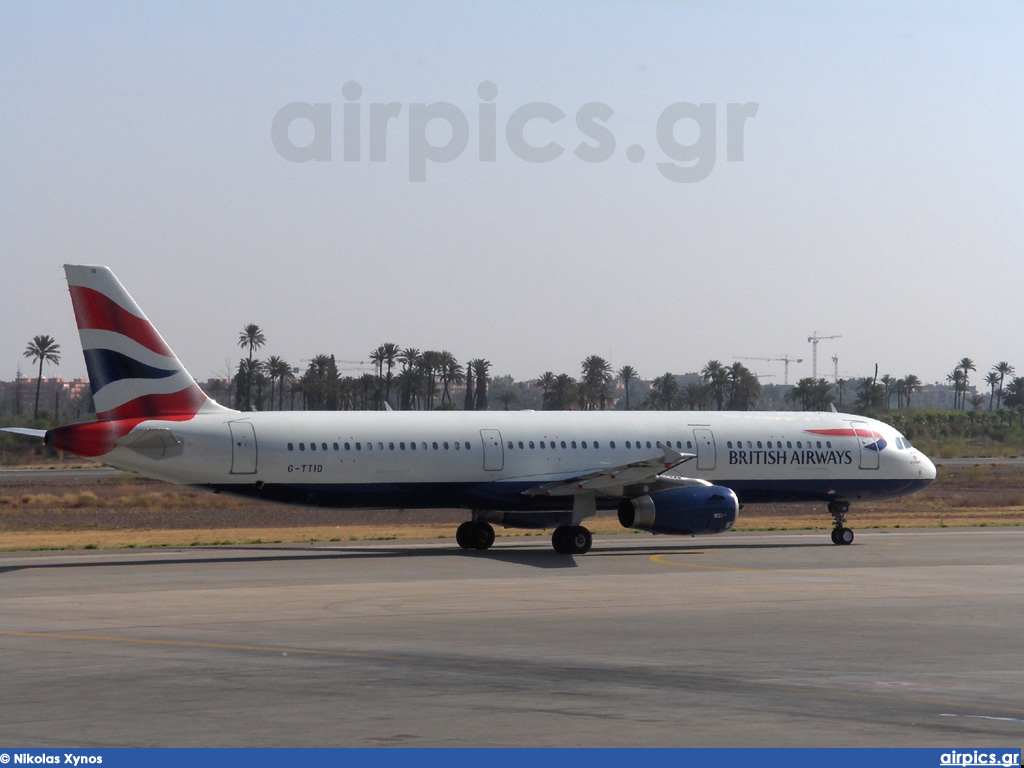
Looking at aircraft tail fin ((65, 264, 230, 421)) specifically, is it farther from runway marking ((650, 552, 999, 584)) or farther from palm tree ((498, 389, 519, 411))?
palm tree ((498, 389, 519, 411))

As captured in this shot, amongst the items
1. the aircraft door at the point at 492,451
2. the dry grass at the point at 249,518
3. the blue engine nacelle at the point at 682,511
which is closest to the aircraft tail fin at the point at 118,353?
the dry grass at the point at 249,518

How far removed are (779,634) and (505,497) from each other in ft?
56.2

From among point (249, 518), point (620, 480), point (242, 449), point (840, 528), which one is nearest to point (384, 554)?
point (242, 449)

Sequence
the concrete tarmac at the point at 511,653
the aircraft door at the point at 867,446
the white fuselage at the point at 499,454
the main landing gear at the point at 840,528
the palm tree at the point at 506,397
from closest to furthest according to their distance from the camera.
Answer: the concrete tarmac at the point at 511,653, the white fuselage at the point at 499,454, the main landing gear at the point at 840,528, the aircraft door at the point at 867,446, the palm tree at the point at 506,397

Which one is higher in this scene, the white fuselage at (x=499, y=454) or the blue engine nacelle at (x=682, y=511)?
the white fuselage at (x=499, y=454)

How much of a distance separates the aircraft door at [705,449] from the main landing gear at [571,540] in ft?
15.5

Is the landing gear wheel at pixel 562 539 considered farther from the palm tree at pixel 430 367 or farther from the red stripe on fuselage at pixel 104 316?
the palm tree at pixel 430 367

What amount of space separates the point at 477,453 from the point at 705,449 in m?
6.72

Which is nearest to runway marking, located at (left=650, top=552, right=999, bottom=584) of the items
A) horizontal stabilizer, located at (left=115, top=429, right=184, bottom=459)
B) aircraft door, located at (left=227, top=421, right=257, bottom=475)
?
aircraft door, located at (left=227, top=421, right=257, bottom=475)

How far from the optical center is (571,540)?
34.2m

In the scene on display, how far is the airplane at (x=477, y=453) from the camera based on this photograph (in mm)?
31406

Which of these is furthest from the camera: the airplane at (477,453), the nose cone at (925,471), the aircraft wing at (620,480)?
the nose cone at (925,471)

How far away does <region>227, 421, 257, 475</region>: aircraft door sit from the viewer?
32.0 metres

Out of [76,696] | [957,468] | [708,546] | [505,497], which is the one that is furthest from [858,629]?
[957,468]
